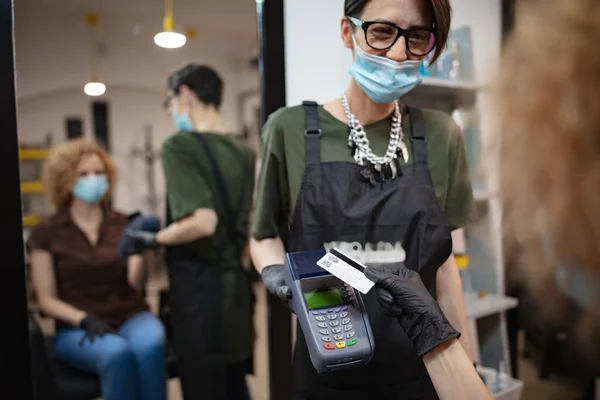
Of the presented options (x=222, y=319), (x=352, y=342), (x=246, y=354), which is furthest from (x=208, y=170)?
(x=352, y=342)

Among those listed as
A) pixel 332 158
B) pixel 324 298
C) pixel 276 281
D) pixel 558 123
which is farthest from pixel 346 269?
pixel 558 123

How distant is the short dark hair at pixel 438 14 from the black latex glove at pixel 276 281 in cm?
64

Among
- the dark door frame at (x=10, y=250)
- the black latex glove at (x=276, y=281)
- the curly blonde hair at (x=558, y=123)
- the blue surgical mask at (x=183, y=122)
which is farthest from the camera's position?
the blue surgical mask at (x=183, y=122)

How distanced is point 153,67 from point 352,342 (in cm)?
99

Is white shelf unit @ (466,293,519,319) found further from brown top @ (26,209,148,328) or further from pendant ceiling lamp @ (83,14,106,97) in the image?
pendant ceiling lamp @ (83,14,106,97)

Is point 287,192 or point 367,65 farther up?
point 367,65

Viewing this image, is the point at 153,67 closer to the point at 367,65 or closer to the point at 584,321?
the point at 367,65

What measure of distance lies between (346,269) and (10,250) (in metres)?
0.96

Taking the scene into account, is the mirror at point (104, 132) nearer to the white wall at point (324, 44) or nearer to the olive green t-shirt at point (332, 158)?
the white wall at point (324, 44)

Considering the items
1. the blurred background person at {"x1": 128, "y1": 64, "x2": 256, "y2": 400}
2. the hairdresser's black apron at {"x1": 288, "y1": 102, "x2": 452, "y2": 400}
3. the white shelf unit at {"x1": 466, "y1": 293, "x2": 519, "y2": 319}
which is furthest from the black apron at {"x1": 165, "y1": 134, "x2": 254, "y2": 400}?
the white shelf unit at {"x1": 466, "y1": 293, "x2": 519, "y2": 319}

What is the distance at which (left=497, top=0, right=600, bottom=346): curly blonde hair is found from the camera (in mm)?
676

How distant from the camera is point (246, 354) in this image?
157 centimetres

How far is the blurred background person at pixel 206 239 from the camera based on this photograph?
1.44m

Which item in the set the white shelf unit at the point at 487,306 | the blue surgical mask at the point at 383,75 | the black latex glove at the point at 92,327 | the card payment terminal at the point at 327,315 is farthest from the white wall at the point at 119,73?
the white shelf unit at the point at 487,306
